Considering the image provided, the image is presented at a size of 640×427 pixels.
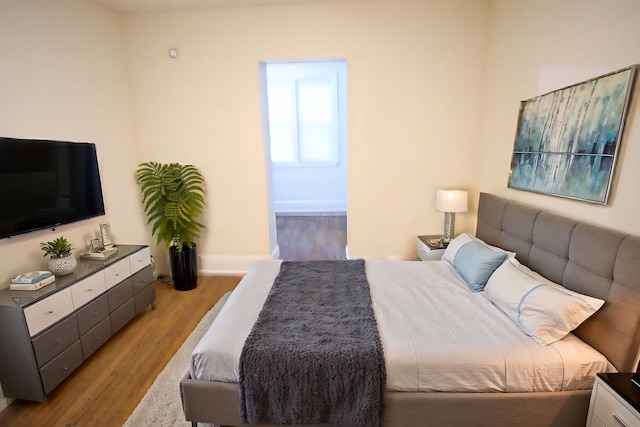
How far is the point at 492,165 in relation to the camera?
3053mm

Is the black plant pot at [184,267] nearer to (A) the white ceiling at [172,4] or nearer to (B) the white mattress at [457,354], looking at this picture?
(B) the white mattress at [457,354]

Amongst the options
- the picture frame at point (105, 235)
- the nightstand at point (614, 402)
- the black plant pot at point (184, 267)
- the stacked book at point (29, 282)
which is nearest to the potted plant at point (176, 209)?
the black plant pot at point (184, 267)

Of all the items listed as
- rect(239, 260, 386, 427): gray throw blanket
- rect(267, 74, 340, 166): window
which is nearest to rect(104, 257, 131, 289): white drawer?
rect(239, 260, 386, 427): gray throw blanket

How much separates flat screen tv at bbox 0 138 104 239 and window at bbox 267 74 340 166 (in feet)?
13.9

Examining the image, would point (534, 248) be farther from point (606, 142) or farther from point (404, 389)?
point (404, 389)

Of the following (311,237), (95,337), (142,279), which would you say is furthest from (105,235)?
(311,237)

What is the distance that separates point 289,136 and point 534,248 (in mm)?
5354

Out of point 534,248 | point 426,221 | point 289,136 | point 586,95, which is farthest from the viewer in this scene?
point 289,136

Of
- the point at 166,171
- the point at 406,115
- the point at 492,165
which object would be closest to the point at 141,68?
the point at 166,171

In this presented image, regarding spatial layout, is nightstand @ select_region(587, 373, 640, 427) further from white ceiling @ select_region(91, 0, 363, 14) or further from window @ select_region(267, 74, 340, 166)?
window @ select_region(267, 74, 340, 166)

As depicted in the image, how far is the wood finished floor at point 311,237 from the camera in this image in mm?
4379

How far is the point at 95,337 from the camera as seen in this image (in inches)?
91.9

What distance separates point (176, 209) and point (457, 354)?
2.85 metres

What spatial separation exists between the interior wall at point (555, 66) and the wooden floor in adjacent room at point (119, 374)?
9.79 feet
